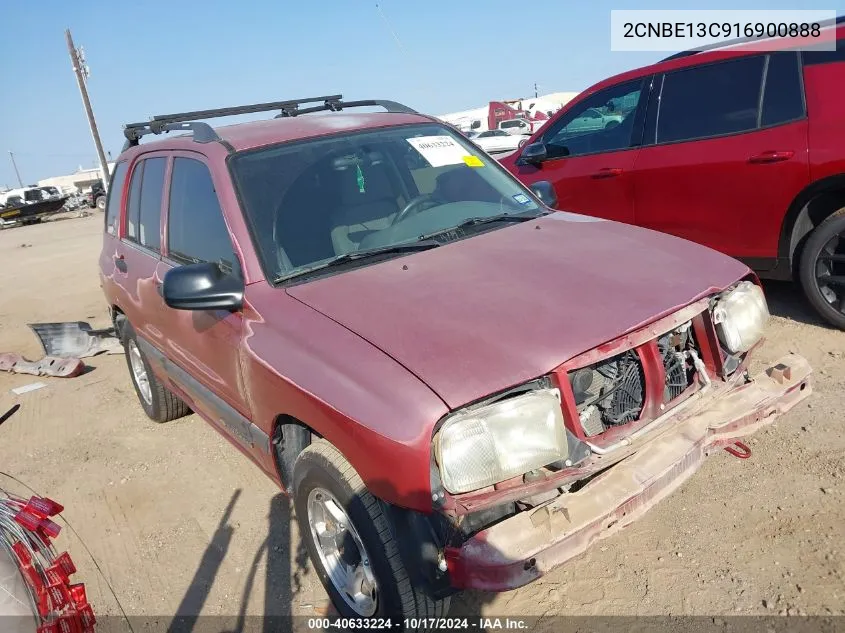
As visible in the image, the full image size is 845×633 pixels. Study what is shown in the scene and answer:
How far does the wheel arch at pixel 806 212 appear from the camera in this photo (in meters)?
4.17

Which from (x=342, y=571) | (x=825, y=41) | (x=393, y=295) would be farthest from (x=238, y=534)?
(x=825, y=41)

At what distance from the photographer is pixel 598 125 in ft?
18.2

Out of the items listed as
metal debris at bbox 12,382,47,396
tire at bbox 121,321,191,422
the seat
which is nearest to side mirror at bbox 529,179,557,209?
the seat

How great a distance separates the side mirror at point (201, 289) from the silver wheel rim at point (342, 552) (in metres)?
0.85

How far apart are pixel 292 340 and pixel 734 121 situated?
12.5 feet

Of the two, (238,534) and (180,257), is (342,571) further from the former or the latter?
(180,257)

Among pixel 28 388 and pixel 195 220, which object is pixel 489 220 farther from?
pixel 28 388

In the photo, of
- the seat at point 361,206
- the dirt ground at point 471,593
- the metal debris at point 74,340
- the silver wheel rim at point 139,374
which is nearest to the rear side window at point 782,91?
the dirt ground at point 471,593

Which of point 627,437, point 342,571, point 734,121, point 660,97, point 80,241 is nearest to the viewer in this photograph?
point 627,437

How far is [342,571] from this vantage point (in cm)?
261

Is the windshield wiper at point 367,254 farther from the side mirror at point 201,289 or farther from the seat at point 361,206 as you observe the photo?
the side mirror at point 201,289

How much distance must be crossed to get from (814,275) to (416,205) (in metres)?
2.89

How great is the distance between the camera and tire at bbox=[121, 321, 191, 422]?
4387 millimetres

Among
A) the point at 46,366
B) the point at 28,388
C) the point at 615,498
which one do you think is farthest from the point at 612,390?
the point at 46,366
